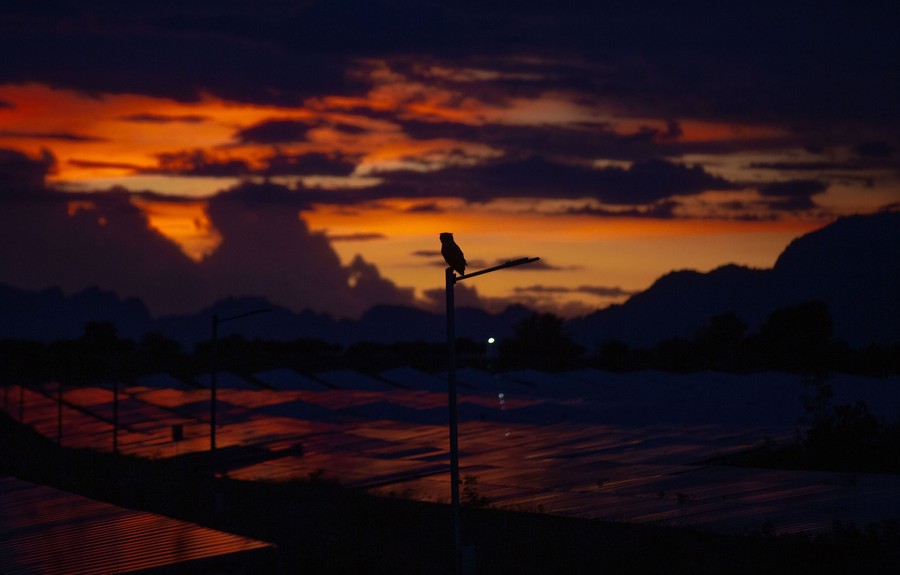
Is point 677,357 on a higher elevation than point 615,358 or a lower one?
lower

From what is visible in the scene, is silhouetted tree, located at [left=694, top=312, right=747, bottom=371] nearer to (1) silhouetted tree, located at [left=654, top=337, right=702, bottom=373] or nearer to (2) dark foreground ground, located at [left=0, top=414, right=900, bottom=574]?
(1) silhouetted tree, located at [left=654, top=337, right=702, bottom=373]

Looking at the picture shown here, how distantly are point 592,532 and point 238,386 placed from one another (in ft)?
184

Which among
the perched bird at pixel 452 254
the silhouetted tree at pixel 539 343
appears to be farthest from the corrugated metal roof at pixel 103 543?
the silhouetted tree at pixel 539 343

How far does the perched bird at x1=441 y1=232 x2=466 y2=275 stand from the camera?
1859 centimetres

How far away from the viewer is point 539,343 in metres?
168

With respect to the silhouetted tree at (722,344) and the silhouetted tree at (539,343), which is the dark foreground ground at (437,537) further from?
the silhouetted tree at (539,343)

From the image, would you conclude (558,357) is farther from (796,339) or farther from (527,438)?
(527,438)

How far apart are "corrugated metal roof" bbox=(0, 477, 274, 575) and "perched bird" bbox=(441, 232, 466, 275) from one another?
5933mm

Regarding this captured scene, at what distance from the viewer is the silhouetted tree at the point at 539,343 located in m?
158

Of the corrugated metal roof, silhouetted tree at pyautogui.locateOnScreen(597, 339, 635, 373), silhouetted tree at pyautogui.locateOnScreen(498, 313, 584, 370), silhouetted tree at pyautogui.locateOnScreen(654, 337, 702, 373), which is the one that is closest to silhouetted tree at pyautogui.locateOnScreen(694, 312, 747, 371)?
silhouetted tree at pyautogui.locateOnScreen(654, 337, 702, 373)

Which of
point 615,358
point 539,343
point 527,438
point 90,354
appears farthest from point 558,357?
point 527,438

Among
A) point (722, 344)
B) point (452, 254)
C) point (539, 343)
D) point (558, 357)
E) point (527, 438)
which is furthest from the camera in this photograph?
point (539, 343)

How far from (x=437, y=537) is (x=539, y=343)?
142 metres

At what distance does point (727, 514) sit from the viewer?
24.7 m
